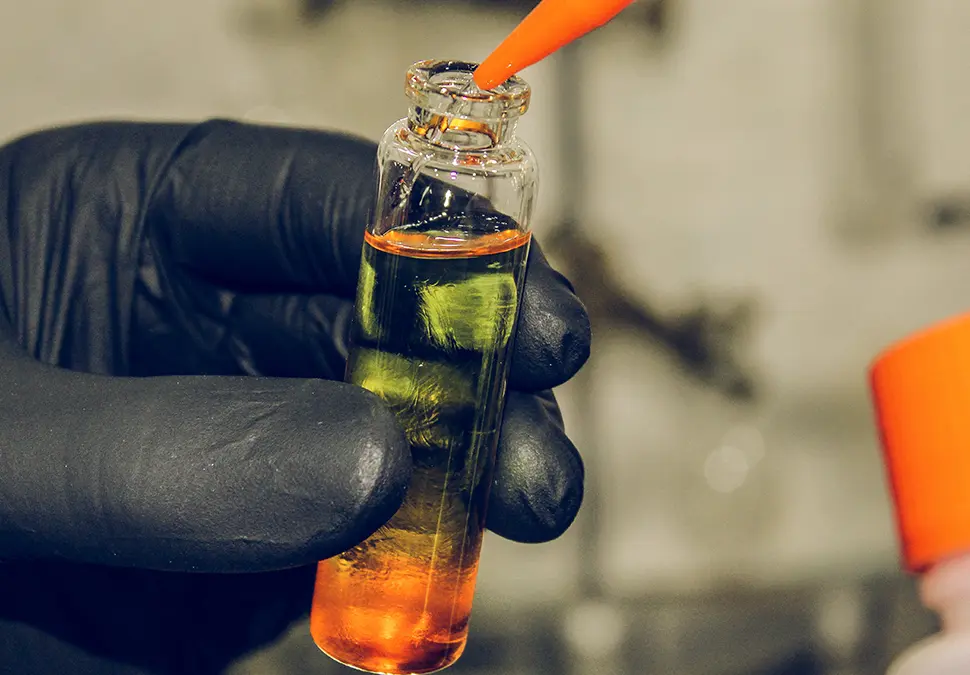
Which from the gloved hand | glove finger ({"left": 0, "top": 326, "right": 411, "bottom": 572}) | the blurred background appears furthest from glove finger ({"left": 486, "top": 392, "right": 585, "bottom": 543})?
the blurred background

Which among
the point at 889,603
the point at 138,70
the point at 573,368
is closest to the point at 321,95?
the point at 138,70

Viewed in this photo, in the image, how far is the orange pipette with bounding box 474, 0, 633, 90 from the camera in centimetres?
39

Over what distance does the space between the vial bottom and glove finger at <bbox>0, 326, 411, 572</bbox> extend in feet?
0.14

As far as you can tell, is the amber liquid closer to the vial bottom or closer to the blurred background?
the vial bottom

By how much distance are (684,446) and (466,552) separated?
1.45 ft

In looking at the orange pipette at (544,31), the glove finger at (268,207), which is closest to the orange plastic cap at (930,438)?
the orange pipette at (544,31)

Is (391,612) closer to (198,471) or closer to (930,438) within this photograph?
(198,471)

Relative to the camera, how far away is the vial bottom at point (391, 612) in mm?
462

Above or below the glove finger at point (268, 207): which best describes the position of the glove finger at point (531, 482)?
below

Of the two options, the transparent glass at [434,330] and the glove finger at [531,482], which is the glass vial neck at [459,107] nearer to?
the transparent glass at [434,330]

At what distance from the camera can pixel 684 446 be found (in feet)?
2.91

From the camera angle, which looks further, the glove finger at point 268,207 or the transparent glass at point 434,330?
the glove finger at point 268,207

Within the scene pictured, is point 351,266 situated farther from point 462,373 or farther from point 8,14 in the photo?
point 8,14

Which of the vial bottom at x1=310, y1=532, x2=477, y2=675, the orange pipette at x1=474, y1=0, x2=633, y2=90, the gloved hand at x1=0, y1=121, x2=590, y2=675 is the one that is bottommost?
the vial bottom at x1=310, y1=532, x2=477, y2=675
